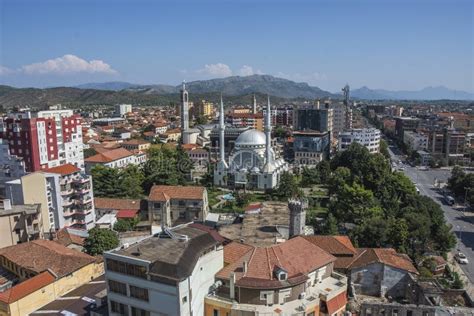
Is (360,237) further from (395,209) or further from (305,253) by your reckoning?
(305,253)

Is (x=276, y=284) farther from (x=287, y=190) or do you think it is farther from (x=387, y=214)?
(x=287, y=190)

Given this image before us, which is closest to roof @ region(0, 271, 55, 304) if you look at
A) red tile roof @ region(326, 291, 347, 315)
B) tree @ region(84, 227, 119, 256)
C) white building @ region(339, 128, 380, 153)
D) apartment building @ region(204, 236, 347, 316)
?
tree @ region(84, 227, 119, 256)

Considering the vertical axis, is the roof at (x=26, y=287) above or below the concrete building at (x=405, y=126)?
below

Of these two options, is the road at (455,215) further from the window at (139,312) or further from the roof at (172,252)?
the window at (139,312)

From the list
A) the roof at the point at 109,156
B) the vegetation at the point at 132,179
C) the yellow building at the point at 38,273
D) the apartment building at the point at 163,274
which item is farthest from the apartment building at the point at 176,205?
the roof at the point at 109,156

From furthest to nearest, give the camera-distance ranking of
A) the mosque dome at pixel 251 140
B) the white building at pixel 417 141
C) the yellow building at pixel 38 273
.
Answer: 1. the white building at pixel 417 141
2. the mosque dome at pixel 251 140
3. the yellow building at pixel 38 273

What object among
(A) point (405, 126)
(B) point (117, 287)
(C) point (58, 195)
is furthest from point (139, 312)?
(A) point (405, 126)

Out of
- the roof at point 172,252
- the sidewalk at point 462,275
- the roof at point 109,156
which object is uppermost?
the roof at point 172,252
